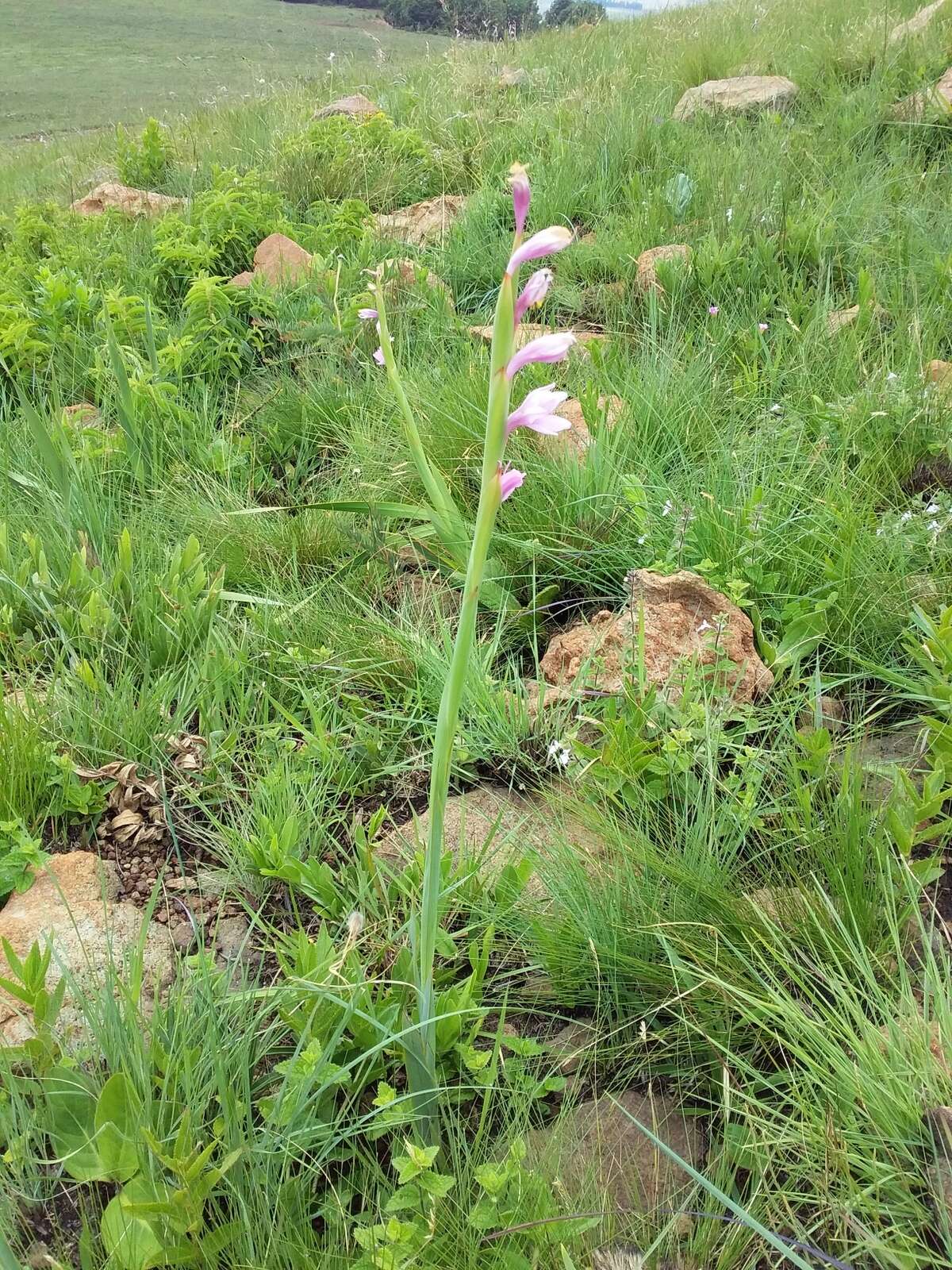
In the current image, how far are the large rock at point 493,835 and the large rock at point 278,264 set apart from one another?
239cm

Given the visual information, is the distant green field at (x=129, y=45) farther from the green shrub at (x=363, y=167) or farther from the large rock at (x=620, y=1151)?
the large rock at (x=620, y=1151)

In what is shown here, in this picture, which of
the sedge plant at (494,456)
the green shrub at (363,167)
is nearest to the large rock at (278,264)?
the green shrub at (363,167)

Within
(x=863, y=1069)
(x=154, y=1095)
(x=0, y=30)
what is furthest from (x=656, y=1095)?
(x=0, y=30)

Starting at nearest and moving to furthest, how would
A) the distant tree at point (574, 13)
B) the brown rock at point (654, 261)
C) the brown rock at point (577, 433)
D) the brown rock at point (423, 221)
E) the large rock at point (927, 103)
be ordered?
the brown rock at point (577, 433)
the brown rock at point (654, 261)
the large rock at point (927, 103)
the brown rock at point (423, 221)
the distant tree at point (574, 13)

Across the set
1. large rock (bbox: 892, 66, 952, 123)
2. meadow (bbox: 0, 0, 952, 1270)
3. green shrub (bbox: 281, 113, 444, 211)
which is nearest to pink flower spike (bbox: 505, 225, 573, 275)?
meadow (bbox: 0, 0, 952, 1270)

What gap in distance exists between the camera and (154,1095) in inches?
43.9

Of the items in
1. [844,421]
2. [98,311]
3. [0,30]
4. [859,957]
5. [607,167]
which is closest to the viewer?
[859,957]

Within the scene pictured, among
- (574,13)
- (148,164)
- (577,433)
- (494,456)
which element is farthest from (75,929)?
(574,13)

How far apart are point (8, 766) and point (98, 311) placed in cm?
221

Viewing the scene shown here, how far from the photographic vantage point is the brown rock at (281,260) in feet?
10.7

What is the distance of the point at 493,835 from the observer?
1375mm

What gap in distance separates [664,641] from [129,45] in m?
46.0

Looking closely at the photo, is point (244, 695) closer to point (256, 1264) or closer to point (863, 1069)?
point (256, 1264)

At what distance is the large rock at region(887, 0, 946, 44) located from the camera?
4324 mm
